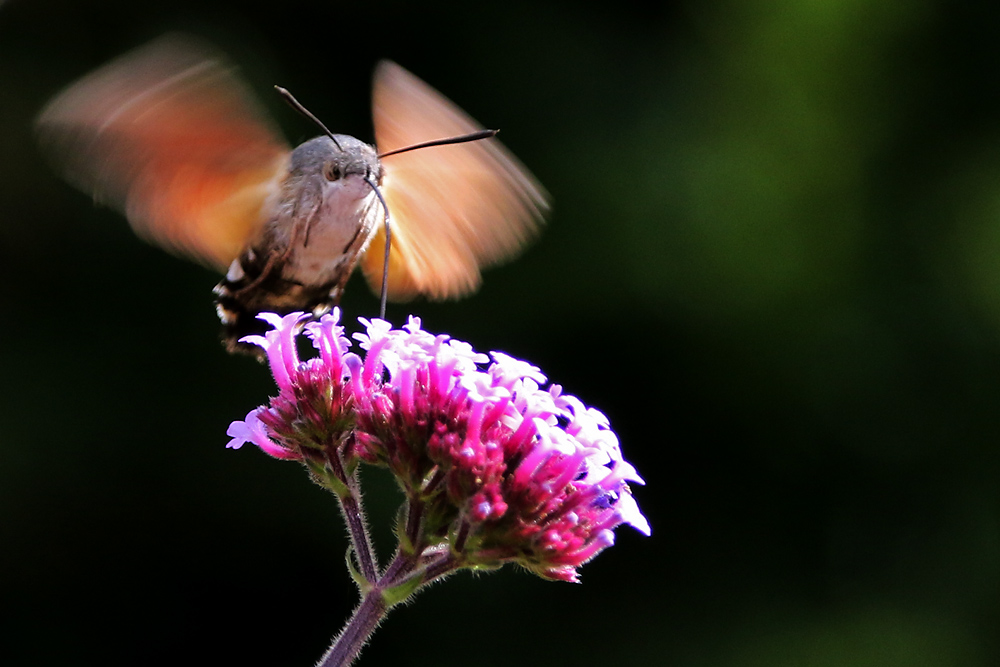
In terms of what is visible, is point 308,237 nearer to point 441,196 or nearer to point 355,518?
point 441,196

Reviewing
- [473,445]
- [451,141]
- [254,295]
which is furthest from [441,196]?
[473,445]

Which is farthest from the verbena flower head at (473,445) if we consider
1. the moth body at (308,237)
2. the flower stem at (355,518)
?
the moth body at (308,237)

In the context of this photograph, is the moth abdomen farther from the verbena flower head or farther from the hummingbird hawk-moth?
the verbena flower head

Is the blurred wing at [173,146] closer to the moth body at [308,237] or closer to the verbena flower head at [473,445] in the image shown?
the moth body at [308,237]

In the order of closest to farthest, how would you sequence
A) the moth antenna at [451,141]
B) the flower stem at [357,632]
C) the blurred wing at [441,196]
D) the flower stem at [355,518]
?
the flower stem at [357,632] < the flower stem at [355,518] < the moth antenna at [451,141] < the blurred wing at [441,196]

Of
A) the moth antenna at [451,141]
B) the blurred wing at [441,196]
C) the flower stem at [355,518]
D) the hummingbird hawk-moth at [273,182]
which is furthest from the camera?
the blurred wing at [441,196]

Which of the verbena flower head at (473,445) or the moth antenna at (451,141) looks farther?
the moth antenna at (451,141)
